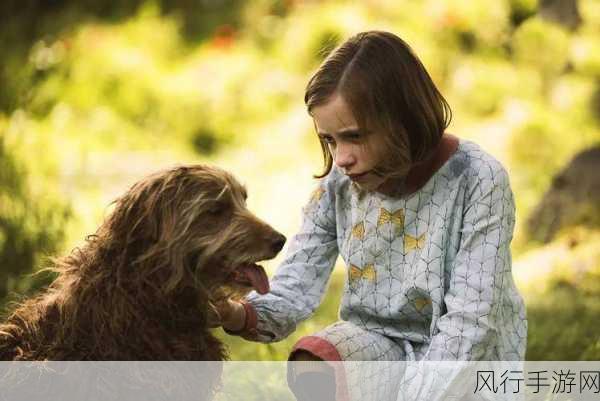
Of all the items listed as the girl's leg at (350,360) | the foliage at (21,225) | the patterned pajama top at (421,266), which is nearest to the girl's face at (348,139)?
the patterned pajama top at (421,266)

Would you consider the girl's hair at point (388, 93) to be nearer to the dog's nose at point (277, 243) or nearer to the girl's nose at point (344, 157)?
the girl's nose at point (344, 157)

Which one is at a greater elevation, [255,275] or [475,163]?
[475,163]

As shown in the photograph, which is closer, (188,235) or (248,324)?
(188,235)

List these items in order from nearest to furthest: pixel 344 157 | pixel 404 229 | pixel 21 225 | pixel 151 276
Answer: pixel 151 276
pixel 344 157
pixel 404 229
pixel 21 225

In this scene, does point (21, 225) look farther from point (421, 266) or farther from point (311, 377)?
point (421, 266)

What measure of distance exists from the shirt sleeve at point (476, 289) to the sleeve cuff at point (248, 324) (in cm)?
49

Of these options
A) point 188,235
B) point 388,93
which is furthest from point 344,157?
point 188,235

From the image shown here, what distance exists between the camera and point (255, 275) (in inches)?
126

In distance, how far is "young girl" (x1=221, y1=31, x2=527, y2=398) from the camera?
130 inches

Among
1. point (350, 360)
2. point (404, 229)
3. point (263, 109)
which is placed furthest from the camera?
point (263, 109)

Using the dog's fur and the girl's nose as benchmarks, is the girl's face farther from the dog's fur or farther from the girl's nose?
the dog's fur

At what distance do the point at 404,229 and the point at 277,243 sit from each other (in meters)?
0.53

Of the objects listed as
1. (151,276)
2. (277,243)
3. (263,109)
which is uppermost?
(263,109)

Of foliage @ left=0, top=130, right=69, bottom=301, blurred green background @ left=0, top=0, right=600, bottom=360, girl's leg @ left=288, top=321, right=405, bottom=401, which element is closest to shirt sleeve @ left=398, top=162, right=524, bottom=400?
girl's leg @ left=288, top=321, right=405, bottom=401
